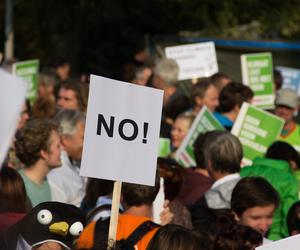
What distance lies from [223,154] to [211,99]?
2693 mm

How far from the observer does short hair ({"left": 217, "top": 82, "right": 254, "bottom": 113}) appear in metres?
8.25

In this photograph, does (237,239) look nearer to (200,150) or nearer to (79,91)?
(200,150)

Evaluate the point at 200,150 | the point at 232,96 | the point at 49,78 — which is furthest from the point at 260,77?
the point at 200,150

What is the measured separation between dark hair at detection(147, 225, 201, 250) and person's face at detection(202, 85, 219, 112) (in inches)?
181

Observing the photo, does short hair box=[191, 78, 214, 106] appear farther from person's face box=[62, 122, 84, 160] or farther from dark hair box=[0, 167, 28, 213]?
dark hair box=[0, 167, 28, 213]

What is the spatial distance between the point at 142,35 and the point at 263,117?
12.0m

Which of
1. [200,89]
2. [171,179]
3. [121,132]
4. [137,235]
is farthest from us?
[200,89]

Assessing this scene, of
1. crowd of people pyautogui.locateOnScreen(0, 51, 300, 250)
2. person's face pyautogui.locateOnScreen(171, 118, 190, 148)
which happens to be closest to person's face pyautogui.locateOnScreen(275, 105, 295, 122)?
crowd of people pyautogui.locateOnScreen(0, 51, 300, 250)

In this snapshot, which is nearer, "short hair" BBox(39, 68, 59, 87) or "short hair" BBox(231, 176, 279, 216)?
"short hair" BBox(231, 176, 279, 216)

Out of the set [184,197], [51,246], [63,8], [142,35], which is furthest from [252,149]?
[142,35]

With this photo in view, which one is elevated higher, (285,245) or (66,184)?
(66,184)

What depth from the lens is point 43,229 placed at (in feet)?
13.9

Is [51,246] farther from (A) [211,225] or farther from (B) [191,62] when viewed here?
(B) [191,62]

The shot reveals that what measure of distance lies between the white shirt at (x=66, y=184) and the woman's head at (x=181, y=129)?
1.65 m
